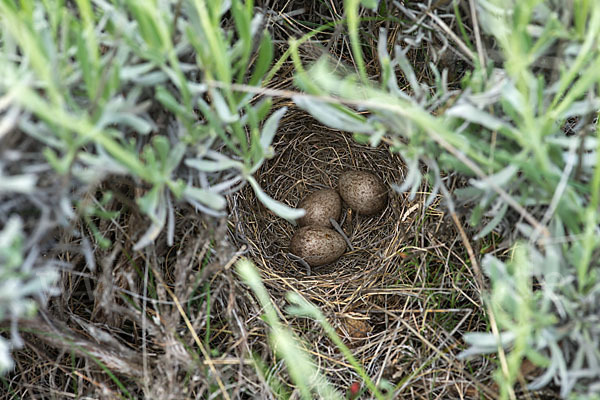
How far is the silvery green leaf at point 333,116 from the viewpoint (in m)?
1.18

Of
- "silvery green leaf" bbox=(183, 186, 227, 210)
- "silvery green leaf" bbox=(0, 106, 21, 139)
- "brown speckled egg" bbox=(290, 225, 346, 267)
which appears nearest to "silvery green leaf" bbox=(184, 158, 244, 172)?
"silvery green leaf" bbox=(183, 186, 227, 210)

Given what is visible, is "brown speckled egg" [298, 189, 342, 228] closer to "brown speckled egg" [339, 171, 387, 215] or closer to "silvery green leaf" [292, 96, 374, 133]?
"brown speckled egg" [339, 171, 387, 215]

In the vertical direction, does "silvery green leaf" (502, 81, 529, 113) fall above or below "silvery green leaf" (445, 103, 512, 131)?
above

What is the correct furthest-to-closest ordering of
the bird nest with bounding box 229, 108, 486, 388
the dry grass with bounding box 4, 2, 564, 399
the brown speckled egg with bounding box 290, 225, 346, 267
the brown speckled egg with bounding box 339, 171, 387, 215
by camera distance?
the brown speckled egg with bounding box 339, 171, 387, 215
the brown speckled egg with bounding box 290, 225, 346, 267
the bird nest with bounding box 229, 108, 486, 388
the dry grass with bounding box 4, 2, 564, 399

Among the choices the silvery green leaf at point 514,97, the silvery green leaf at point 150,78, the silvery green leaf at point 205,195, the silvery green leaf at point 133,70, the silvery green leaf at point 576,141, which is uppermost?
the silvery green leaf at point 133,70

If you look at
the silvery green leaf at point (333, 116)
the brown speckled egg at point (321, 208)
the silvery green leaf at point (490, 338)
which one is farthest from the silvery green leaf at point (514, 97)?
the brown speckled egg at point (321, 208)

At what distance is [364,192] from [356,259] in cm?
28

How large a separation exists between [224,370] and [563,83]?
109 centimetres

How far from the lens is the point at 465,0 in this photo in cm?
135

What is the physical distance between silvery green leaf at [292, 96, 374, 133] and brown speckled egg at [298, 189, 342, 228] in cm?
99

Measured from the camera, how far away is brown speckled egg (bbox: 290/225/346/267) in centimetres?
207

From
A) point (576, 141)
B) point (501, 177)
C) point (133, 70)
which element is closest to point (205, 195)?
point (133, 70)

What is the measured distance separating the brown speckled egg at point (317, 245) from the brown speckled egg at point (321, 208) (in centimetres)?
8

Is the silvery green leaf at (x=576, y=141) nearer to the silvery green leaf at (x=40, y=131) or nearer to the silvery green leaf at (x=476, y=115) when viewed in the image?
the silvery green leaf at (x=476, y=115)
